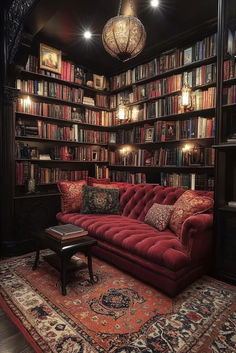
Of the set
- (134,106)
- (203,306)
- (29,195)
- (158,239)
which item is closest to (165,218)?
(158,239)

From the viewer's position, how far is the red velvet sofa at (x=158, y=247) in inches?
78.2

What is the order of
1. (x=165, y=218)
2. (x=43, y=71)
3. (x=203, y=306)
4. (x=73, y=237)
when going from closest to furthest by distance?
(x=203, y=306) → (x=73, y=237) → (x=165, y=218) → (x=43, y=71)

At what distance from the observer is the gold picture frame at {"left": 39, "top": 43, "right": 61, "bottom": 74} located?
A: 3347mm

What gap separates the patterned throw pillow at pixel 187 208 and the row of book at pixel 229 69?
52.4 inches

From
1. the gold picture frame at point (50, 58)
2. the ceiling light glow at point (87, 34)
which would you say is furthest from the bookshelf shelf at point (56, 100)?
the ceiling light glow at point (87, 34)

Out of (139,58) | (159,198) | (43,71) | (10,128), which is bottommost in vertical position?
(159,198)

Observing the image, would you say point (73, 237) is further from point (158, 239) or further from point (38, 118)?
point (38, 118)

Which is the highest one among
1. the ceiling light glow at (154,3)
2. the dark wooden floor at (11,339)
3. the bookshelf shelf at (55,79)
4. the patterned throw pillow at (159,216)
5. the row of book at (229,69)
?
the ceiling light glow at (154,3)

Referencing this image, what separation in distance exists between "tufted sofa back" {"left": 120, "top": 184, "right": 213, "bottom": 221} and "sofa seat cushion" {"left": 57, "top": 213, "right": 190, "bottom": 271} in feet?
0.56

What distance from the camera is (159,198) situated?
3.02 metres

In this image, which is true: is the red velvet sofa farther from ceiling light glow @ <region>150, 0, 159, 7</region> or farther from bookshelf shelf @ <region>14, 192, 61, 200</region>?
ceiling light glow @ <region>150, 0, 159, 7</region>

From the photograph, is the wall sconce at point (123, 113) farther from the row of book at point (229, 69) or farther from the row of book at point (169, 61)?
the row of book at point (229, 69)

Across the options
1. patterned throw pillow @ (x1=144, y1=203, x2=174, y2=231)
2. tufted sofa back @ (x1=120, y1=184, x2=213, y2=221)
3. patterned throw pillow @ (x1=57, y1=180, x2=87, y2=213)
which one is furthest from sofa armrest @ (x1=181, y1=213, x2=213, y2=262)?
patterned throw pillow @ (x1=57, y1=180, x2=87, y2=213)

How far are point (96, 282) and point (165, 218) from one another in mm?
1014
